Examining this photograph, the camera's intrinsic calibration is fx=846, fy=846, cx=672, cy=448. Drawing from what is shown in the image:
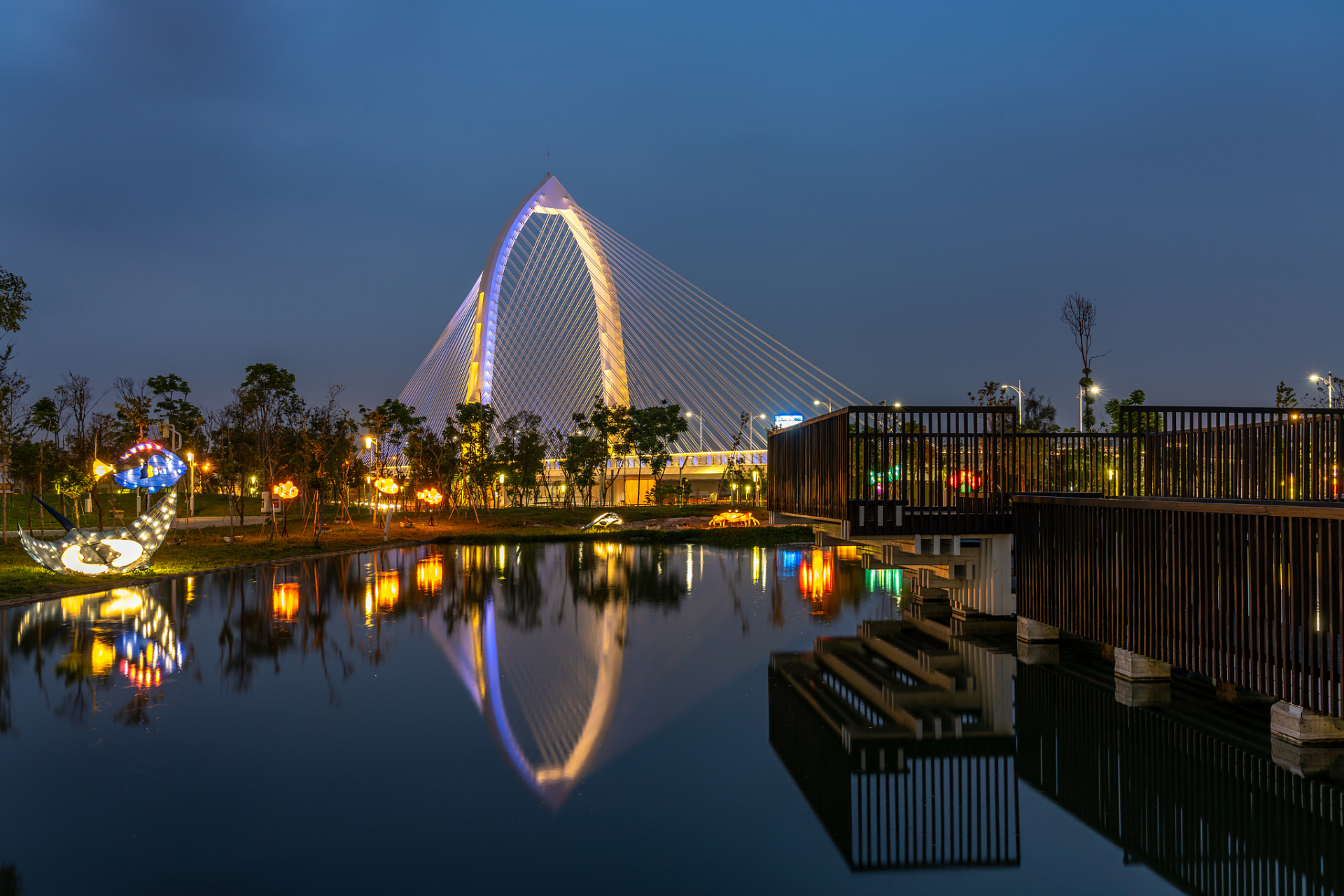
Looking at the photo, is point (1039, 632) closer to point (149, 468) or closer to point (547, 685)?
point (547, 685)

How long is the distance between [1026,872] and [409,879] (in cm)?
379

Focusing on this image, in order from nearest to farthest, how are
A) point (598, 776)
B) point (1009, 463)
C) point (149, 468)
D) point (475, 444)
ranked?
point (598, 776) → point (1009, 463) → point (149, 468) → point (475, 444)

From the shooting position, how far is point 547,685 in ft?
31.6

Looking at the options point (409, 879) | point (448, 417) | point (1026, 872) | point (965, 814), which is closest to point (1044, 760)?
point (965, 814)

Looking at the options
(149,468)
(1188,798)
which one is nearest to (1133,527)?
(1188,798)

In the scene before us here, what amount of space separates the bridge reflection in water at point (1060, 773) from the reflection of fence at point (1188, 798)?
0.04ft

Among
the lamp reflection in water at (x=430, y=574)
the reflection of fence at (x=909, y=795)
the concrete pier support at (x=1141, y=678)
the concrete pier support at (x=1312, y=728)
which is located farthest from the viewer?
the lamp reflection in water at (x=430, y=574)

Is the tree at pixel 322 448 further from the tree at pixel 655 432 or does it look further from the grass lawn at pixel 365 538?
the tree at pixel 655 432

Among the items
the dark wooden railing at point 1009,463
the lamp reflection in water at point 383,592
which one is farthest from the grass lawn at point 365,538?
the dark wooden railing at point 1009,463

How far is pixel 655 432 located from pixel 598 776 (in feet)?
186

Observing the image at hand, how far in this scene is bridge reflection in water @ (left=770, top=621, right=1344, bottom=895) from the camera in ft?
17.9

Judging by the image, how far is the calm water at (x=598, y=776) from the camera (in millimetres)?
5219

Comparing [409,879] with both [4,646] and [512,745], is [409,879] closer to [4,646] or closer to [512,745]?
[512,745]

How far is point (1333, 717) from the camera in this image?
682 centimetres
